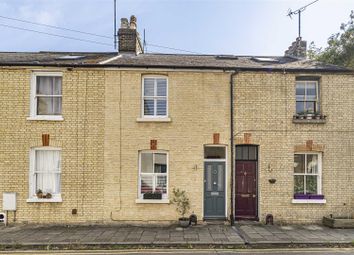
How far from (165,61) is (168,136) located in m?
3.54

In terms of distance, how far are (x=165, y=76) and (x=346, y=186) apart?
877 centimetres

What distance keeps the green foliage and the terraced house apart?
24cm

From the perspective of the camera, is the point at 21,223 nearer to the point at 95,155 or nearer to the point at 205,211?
the point at 95,155

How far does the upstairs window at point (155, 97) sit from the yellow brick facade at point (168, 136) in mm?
292

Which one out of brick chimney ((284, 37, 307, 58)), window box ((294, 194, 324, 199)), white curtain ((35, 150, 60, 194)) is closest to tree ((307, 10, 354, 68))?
brick chimney ((284, 37, 307, 58))

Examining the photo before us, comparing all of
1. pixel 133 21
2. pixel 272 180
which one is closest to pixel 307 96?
pixel 272 180

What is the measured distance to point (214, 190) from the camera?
1408 centimetres

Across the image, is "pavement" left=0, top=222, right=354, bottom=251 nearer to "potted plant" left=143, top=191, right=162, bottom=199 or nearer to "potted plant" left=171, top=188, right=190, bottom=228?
"potted plant" left=171, top=188, right=190, bottom=228

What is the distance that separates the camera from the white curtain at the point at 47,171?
13766 mm

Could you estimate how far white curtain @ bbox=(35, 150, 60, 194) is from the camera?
13766 mm

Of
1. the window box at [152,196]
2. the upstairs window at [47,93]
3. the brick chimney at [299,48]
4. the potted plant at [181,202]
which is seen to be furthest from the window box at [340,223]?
the upstairs window at [47,93]

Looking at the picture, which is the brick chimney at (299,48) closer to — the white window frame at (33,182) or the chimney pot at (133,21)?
the chimney pot at (133,21)

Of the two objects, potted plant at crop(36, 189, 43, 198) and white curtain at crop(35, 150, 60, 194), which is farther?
white curtain at crop(35, 150, 60, 194)

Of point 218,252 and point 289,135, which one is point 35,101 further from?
point 289,135
